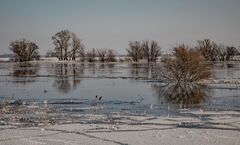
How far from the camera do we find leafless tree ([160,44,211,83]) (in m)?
26.9

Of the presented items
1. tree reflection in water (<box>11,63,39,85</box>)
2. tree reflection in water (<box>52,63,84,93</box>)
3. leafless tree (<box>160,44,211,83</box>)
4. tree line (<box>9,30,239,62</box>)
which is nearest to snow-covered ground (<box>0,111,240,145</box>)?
tree reflection in water (<box>52,63,84,93</box>)

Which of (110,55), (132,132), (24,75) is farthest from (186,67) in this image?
(110,55)

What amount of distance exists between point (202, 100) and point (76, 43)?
259 feet

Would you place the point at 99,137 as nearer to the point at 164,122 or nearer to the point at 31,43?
the point at 164,122

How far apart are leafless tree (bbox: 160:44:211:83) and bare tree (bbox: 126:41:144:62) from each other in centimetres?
6627

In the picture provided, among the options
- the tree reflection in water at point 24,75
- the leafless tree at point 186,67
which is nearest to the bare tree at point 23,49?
the tree reflection in water at point 24,75

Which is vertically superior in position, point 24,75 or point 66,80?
point 24,75

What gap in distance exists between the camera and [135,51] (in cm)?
9475

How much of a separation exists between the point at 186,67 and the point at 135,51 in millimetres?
68268

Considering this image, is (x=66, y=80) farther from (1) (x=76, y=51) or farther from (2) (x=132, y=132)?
(1) (x=76, y=51)

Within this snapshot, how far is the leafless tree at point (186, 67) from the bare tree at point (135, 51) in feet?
217

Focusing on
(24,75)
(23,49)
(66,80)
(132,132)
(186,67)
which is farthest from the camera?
(23,49)

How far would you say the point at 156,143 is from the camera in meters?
7.95

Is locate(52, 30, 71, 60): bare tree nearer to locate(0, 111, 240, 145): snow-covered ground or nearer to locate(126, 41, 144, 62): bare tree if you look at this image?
locate(126, 41, 144, 62): bare tree
